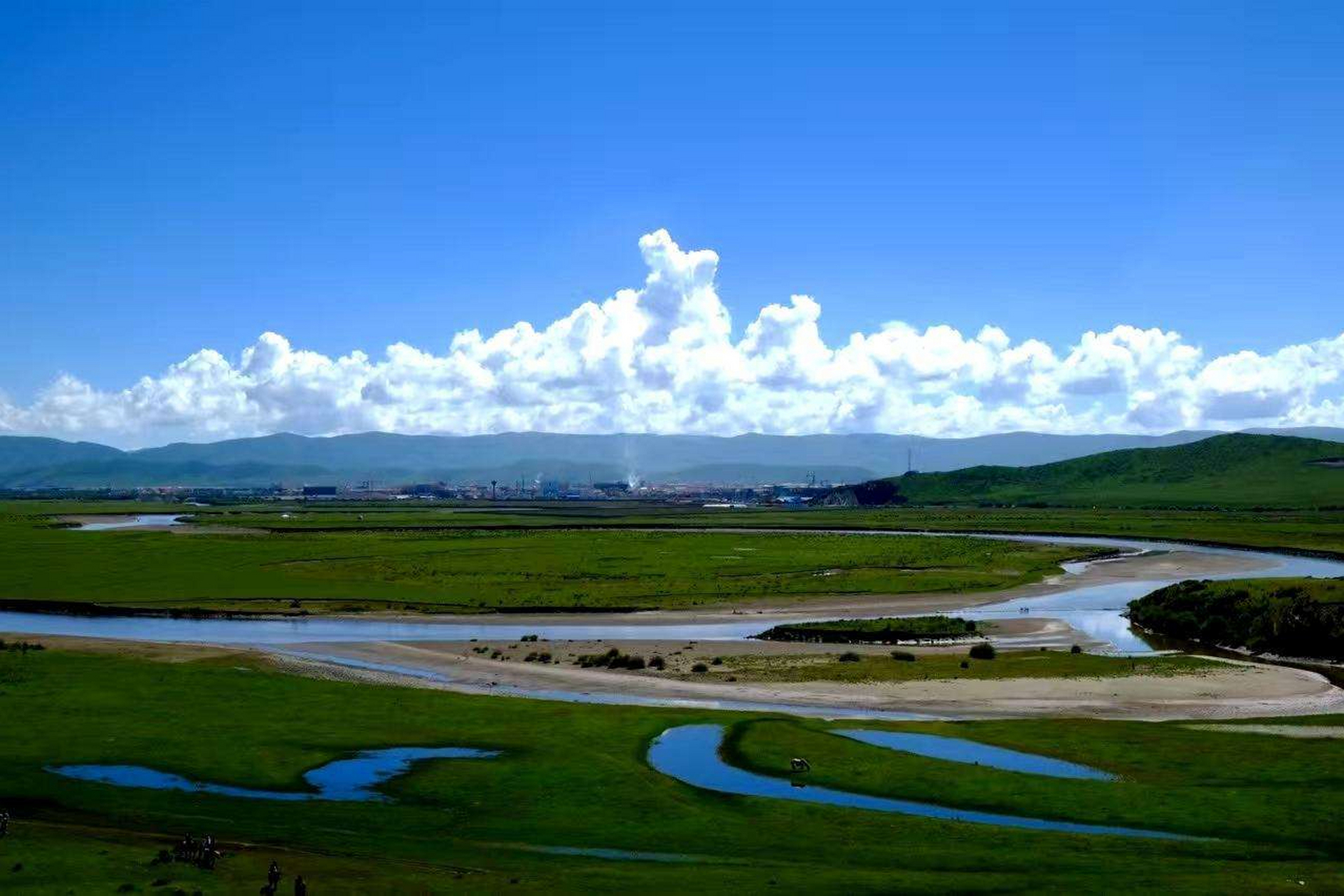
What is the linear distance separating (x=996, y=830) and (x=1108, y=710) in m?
22.4

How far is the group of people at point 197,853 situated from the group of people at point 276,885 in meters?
2.14

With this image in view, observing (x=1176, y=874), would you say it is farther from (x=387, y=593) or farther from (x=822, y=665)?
(x=387, y=593)

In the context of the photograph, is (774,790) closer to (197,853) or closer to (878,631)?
(197,853)

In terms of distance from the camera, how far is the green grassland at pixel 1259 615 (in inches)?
2813

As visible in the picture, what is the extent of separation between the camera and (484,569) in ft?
440

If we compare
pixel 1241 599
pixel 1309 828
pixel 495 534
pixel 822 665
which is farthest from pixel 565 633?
pixel 495 534

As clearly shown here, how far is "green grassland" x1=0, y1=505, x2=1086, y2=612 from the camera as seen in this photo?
107438mm

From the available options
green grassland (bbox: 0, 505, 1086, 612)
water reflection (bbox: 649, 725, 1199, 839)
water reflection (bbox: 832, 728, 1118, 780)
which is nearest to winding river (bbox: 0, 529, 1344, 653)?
green grassland (bbox: 0, 505, 1086, 612)

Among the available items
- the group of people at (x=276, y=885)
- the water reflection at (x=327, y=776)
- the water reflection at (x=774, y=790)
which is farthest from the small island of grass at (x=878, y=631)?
the group of people at (x=276, y=885)

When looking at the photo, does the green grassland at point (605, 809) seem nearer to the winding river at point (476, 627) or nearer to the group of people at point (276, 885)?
the group of people at point (276, 885)

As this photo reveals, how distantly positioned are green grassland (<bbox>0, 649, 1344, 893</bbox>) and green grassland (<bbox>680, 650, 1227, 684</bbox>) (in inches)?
496

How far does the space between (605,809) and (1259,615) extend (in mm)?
56705

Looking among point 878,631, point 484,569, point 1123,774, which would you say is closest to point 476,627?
point 878,631

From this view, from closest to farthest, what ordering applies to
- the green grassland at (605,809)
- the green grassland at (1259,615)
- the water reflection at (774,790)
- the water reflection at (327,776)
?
the green grassland at (605,809) < the water reflection at (774,790) < the water reflection at (327,776) < the green grassland at (1259,615)
